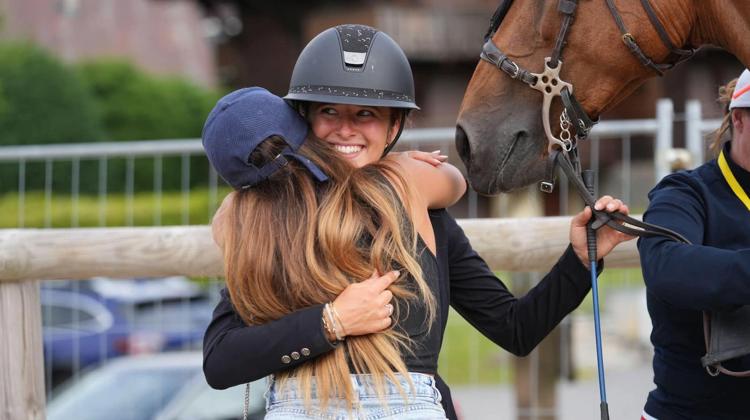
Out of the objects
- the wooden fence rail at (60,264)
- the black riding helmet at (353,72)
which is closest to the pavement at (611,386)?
the wooden fence rail at (60,264)

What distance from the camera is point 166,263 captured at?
9.38ft

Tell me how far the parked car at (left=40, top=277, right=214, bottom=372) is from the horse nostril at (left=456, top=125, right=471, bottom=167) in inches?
137

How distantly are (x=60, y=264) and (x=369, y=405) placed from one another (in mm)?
1363

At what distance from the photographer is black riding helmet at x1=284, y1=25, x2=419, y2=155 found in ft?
7.03

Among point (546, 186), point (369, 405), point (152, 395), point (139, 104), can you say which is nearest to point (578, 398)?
point (152, 395)

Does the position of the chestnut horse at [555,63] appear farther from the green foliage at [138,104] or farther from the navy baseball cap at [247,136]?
the green foliage at [138,104]

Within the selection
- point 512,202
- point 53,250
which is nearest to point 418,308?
point 53,250

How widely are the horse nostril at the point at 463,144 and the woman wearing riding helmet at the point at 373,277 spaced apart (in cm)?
17

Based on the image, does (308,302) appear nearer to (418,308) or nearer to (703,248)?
(418,308)

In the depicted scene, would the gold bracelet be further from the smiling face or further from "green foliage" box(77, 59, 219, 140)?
"green foliage" box(77, 59, 219, 140)

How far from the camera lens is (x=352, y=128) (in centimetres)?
220

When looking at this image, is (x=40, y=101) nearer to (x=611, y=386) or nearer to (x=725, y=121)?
(x=611, y=386)

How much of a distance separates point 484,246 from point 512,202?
7.71 feet

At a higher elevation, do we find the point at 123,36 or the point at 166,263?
the point at 123,36
